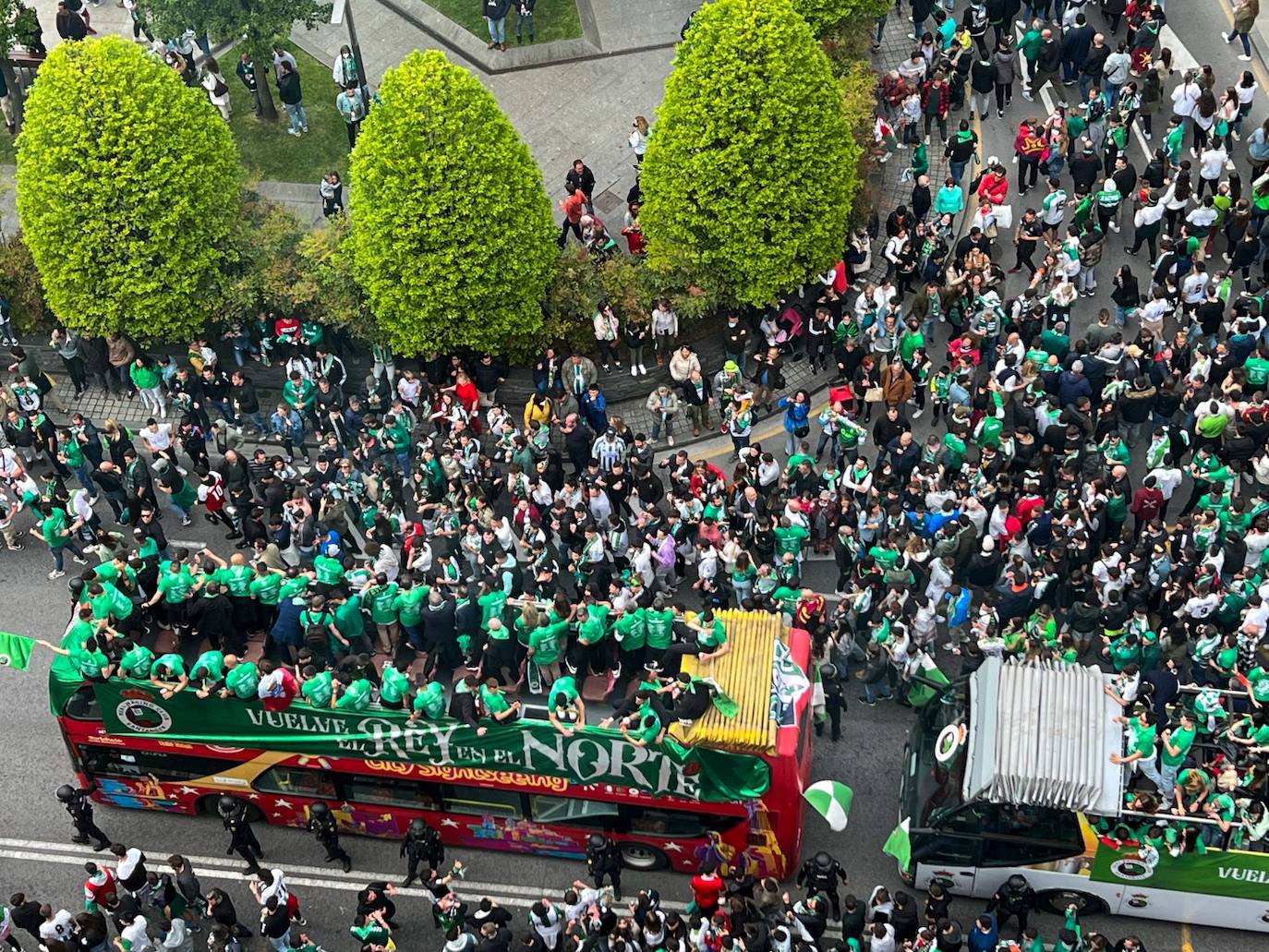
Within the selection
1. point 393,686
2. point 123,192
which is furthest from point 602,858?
point 123,192

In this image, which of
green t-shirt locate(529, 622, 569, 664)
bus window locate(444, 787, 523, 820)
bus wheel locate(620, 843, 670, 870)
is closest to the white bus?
bus wheel locate(620, 843, 670, 870)

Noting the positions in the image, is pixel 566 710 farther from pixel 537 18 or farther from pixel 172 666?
pixel 537 18

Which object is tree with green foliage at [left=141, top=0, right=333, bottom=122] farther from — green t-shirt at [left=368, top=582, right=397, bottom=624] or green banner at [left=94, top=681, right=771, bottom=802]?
green banner at [left=94, top=681, right=771, bottom=802]

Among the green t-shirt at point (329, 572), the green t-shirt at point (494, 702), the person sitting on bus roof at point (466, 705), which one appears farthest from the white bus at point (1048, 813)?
the green t-shirt at point (329, 572)

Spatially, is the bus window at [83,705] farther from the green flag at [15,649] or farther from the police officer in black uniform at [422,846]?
the police officer in black uniform at [422,846]

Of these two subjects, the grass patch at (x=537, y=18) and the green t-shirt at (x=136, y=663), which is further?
the grass patch at (x=537, y=18)

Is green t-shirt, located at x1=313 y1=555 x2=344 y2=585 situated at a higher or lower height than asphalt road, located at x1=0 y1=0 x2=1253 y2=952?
higher

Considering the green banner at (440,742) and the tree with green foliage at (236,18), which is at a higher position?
the tree with green foliage at (236,18)
